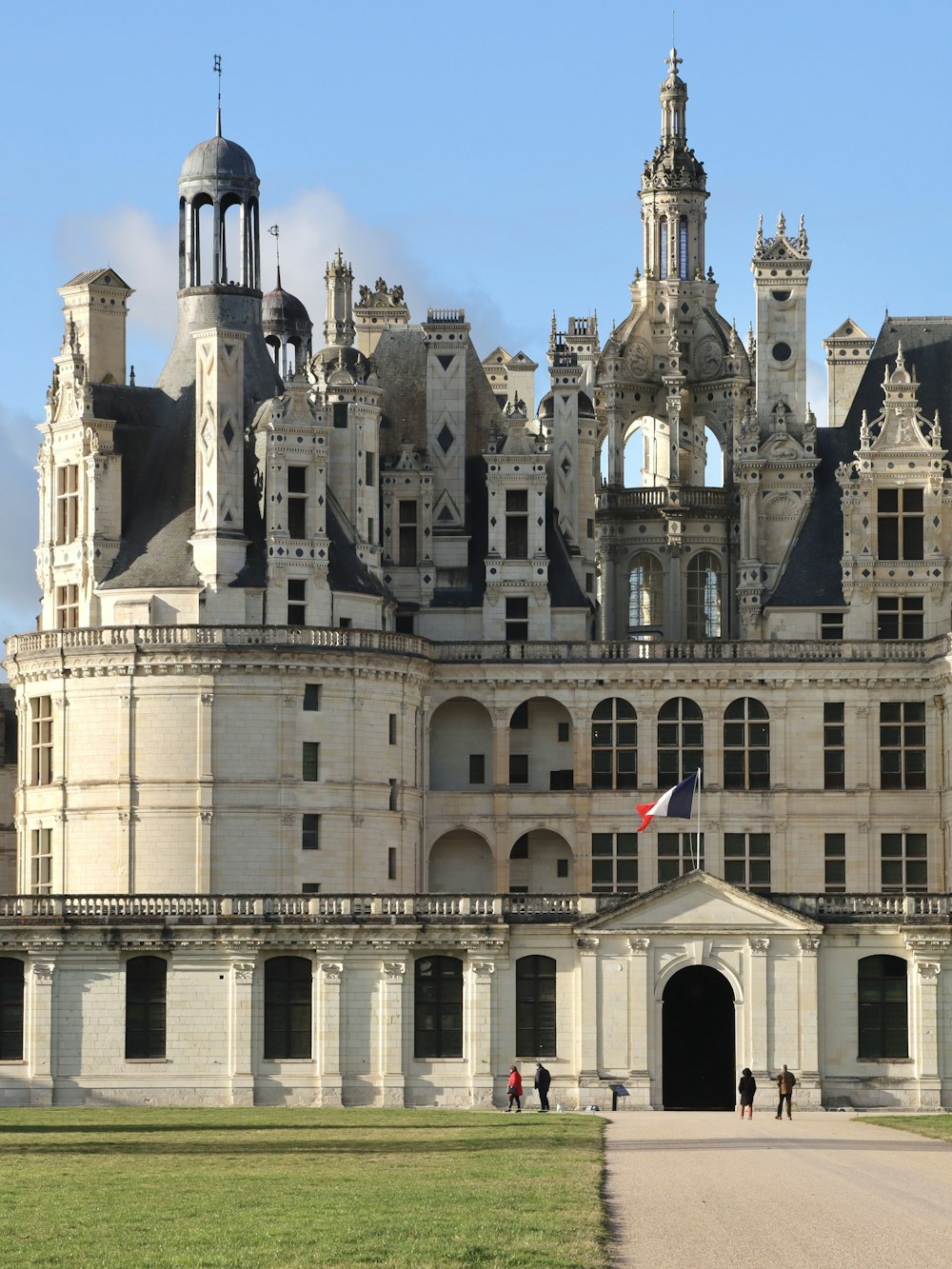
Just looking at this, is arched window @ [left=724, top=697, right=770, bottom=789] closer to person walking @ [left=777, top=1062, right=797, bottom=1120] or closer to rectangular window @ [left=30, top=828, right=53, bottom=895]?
rectangular window @ [left=30, top=828, right=53, bottom=895]

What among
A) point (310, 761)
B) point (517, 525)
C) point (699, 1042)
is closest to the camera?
point (699, 1042)

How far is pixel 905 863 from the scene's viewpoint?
9356 centimetres

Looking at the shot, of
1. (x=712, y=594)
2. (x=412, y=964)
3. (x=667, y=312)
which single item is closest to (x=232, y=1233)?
(x=412, y=964)

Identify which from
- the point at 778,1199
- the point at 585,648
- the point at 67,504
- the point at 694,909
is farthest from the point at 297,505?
the point at 778,1199

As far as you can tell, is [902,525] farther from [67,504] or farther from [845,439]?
[67,504]

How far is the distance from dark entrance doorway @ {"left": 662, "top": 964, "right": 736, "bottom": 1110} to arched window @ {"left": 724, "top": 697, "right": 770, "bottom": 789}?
15.8 m

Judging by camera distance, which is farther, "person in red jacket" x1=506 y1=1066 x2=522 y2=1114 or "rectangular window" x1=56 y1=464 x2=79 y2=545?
"rectangular window" x1=56 y1=464 x2=79 y2=545

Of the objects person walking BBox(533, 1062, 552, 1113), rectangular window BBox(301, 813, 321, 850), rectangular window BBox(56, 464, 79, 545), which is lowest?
person walking BBox(533, 1062, 552, 1113)

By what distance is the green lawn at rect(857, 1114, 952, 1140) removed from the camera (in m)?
61.7

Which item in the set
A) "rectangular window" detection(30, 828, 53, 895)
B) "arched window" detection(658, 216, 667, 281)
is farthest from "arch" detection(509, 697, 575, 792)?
"arched window" detection(658, 216, 667, 281)

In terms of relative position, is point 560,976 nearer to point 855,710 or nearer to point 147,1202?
point 855,710

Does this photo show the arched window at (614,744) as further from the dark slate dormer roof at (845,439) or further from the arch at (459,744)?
the dark slate dormer roof at (845,439)

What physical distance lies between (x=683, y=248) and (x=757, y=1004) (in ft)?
142

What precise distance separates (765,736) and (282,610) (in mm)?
15663
